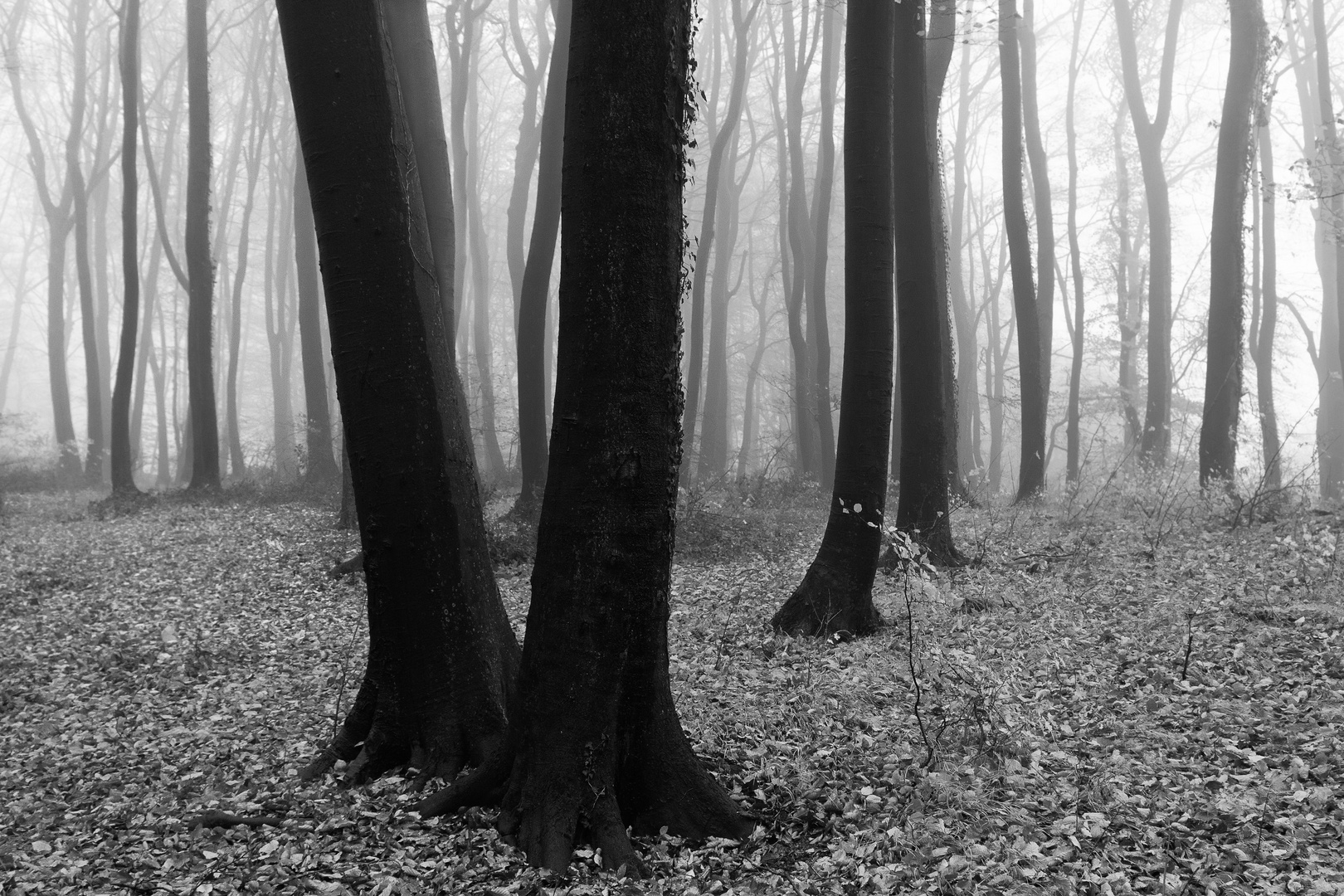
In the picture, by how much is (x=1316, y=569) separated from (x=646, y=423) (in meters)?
6.16

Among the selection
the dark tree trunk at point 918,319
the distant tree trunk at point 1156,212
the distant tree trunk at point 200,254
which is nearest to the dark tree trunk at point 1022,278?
the distant tree trunk at point 1156,212

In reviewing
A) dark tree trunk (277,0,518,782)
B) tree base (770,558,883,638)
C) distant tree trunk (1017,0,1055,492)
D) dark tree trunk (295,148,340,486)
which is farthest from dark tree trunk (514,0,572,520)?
distant tree trunk (1017,0,1055,492)

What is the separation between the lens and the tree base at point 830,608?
21.0 ft

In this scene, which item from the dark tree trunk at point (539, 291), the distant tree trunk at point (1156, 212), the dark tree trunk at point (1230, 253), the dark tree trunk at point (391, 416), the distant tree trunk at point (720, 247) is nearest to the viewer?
Result: the dark tree trunk at point (391, 416)

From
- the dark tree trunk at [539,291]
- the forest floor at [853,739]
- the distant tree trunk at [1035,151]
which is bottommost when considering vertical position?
the forest floor at [853,739]

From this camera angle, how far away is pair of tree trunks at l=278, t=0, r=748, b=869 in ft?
10.8

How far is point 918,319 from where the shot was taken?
8211 millimetres

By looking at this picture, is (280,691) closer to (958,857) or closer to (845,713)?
(845,713)

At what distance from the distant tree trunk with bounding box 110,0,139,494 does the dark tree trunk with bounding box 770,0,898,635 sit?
44.0 feet

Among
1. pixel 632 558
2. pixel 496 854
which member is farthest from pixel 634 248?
pixel 496 854

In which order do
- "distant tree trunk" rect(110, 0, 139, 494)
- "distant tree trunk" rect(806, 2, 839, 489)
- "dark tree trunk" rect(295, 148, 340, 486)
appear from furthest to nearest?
"distant tree trunk" rect(806, 2, 839, 489)
"dark tree trunk" rect(295, 148, 340, 486)
"distant tree trunk" rect(110, 0, 139, 494)

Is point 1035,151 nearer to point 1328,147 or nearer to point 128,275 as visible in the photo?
point 1328,147

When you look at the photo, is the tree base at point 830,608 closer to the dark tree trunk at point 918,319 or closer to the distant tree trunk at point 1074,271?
the dark tree trunk at point 918,319

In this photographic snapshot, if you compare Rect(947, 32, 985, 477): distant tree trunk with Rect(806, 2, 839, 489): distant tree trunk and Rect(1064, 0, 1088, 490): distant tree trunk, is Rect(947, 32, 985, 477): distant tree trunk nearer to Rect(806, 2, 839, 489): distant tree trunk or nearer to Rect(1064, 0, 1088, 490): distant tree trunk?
Rect(1064, 0, 1088, 490): distant tree trunk
